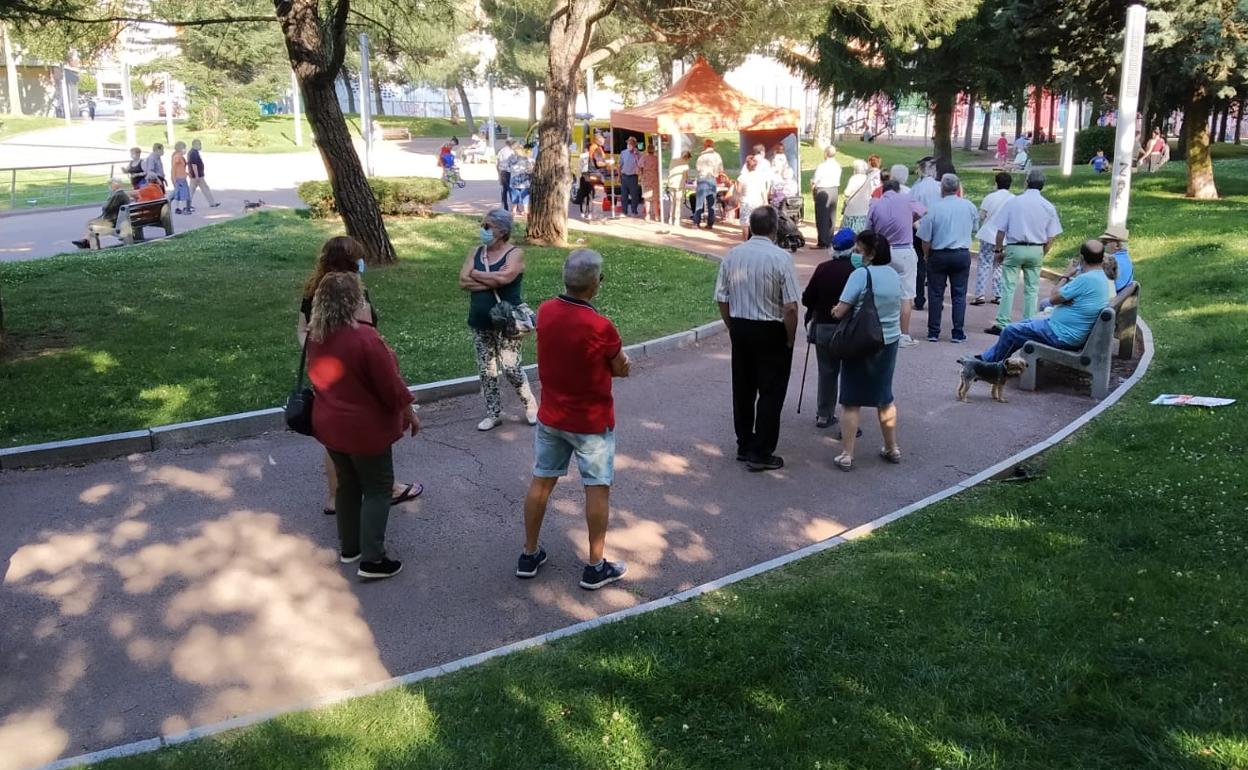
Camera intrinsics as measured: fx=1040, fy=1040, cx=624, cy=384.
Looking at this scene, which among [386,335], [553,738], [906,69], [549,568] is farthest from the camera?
[906,69]

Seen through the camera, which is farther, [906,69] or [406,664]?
[906,69]

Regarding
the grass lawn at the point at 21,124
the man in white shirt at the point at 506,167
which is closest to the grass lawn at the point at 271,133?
the grass lawn at the point at 21,124

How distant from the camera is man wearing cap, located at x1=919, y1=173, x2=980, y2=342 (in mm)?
10648

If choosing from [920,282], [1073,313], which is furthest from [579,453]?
[920,282]

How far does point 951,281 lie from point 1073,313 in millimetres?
2029

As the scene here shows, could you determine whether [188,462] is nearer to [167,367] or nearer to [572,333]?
[167,367]

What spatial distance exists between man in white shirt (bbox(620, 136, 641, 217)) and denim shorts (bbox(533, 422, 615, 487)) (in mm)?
17607

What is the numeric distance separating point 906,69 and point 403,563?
98.0 ft

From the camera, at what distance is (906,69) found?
31.9 metres

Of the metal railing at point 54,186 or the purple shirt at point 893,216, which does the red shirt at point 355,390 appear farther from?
the metal railing at point 54,186

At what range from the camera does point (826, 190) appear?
56.5 ft

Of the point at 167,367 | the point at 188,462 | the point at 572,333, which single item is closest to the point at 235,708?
the point at 572,333

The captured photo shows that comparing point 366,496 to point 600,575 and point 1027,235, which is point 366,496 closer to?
point 600,575

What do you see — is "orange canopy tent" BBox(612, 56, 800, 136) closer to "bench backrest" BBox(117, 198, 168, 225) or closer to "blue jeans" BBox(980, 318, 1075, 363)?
"bench backrest" BBox(117, 198, 168, 225)
